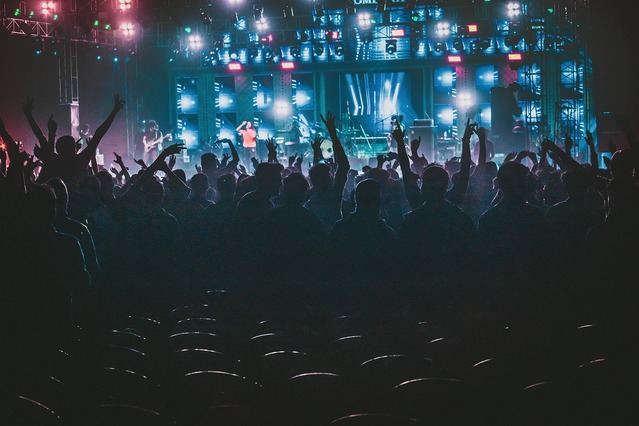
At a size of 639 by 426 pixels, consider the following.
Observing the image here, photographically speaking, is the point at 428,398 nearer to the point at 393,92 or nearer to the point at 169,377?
the point at 169,377

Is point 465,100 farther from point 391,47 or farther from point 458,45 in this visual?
point 391,47

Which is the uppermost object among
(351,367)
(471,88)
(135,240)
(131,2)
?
(131,2)

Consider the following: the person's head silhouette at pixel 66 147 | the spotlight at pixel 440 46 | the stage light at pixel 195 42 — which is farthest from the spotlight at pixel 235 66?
the person's head silhouette at pixel 66 147

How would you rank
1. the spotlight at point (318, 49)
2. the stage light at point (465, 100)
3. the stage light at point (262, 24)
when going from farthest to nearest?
the stage light at point (465, 100) → the spotlight at point (318, 49) → the stage light at point (262, 24)

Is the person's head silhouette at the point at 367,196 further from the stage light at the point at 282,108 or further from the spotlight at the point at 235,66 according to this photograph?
the stage light at the point at 282,108

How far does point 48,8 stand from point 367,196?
1949 cm

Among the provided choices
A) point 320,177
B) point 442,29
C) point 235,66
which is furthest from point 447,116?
point 320,177

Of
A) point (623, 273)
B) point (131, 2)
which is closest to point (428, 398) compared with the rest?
point (623, 273)

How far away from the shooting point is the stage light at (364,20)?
86.7 ft

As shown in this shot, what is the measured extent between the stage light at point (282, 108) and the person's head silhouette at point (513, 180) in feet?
80.5

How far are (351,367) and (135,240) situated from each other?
125 inches

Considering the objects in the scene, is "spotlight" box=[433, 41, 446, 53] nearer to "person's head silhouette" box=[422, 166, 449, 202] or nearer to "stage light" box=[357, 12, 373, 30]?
"stage light" box=[357, 12, 373, 30]

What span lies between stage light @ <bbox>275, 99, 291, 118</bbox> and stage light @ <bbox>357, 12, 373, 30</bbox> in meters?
4.73

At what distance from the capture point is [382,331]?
4.35 m
